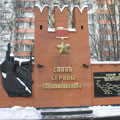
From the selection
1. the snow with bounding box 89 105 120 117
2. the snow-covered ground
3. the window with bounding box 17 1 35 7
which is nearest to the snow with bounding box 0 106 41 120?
the snow-covered ground

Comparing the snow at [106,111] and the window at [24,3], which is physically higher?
the window at [24,3]

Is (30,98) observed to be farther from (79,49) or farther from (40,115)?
(79,49)

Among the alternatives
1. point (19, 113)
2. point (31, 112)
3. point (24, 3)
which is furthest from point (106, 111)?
point (24, 3)

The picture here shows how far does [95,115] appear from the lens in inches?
353

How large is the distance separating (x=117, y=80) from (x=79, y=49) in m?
2.89

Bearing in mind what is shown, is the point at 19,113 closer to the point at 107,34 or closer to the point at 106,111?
the point at 106,111

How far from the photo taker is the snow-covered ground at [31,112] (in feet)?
29.0

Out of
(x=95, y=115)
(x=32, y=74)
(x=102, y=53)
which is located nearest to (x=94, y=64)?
(x=95, y=115)

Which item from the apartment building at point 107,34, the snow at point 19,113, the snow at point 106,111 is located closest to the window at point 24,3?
the apartment building at point 107,34

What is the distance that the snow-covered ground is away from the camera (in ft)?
29.0

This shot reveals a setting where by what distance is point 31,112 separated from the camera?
30.8 ft

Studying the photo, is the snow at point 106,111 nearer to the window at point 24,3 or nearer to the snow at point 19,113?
the snow at point 19,113

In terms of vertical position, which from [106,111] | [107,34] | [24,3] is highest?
[24,3]

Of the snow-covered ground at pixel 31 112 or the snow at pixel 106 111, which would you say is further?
the snow at pixel 106 111
